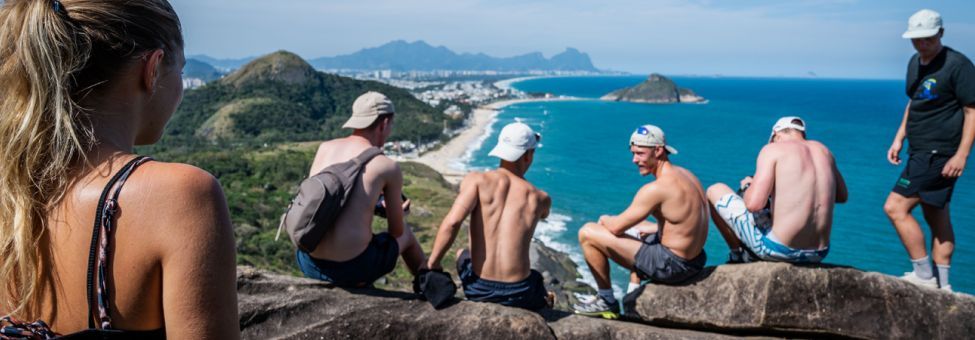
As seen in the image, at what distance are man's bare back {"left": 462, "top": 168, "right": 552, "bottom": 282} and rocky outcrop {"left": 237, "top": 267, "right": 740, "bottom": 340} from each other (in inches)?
14.2

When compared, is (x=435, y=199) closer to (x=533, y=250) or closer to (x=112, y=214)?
(x=533, y=250)

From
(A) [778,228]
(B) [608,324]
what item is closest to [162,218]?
(B) [608,324]

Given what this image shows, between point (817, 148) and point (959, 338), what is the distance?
1.81m

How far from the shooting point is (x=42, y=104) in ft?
4.36

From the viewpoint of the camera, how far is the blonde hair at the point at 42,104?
1325 mm

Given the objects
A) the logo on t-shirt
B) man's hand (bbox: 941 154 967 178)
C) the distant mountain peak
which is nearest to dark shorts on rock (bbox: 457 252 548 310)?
man's hand (bbox: 941 154 967 178)

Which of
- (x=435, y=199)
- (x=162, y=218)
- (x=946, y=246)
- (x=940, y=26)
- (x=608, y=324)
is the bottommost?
(x=435, y=199)

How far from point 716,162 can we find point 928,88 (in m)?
55.7

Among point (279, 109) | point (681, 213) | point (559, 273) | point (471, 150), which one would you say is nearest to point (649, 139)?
point (681, 213)

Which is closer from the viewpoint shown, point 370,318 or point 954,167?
point 370,318

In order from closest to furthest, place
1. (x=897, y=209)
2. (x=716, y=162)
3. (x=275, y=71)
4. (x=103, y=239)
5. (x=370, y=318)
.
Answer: (x=103, y=239)
(x=370, y=318)
(x=897, y=209)
(x=716, y=162)
(x=275, y=71)

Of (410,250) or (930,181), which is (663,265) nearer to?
(410,250)

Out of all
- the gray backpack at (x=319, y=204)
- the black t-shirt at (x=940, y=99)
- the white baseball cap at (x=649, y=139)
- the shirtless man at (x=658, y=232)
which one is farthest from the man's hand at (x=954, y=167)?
the gray backpack at (x=319, y=204)

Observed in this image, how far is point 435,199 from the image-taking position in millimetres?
39594
